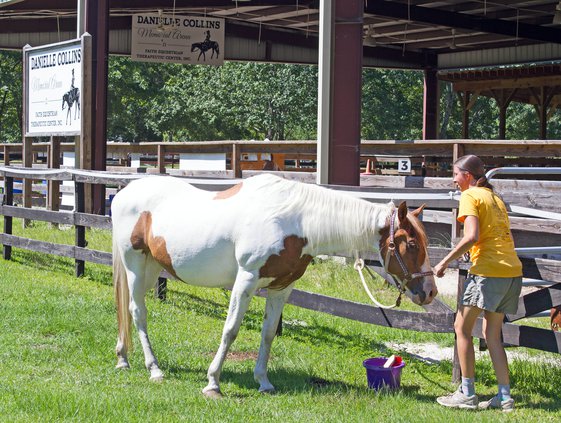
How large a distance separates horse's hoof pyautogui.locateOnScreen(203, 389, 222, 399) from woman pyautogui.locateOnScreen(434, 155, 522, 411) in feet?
4.88

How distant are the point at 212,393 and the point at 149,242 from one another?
1378mm

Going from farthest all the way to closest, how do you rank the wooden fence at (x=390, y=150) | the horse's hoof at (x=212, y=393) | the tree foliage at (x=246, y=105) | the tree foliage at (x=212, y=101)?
the tree foliage at (x=246, y=105)
the tree foliage at (x=212, y=101)
the wooden fence at (x=390, y=150)
the horse's hoof at (x=212, y=393)

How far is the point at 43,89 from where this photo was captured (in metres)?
14.0

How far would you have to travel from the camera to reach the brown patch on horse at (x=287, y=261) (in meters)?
5.74

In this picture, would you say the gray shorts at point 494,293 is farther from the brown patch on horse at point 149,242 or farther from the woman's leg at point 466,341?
the brown patch on horse at point 149,242

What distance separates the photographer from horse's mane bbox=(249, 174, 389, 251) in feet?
18.6

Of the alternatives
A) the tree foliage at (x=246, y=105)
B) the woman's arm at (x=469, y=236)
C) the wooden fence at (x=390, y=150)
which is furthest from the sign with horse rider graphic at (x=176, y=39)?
the tree foliage at (x=246, y=105)

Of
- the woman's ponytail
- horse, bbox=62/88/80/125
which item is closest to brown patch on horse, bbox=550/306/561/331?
the woman's ponytail

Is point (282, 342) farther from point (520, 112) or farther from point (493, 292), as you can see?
point (520, 112)

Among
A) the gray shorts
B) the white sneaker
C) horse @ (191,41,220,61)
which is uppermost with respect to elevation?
horse @ (191,41,220,61)

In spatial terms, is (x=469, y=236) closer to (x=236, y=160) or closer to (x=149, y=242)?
(x=149, y=242)

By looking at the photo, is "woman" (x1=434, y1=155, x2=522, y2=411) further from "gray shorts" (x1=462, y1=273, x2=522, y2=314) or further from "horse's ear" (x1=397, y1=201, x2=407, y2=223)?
"horse's ear" (x1=397, y1=201, x2=407, y2=223)

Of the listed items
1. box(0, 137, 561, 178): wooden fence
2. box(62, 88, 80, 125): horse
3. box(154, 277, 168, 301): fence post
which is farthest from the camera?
box(62, 88, 80, 125): horse

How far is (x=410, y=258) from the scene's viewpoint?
18.0ft
